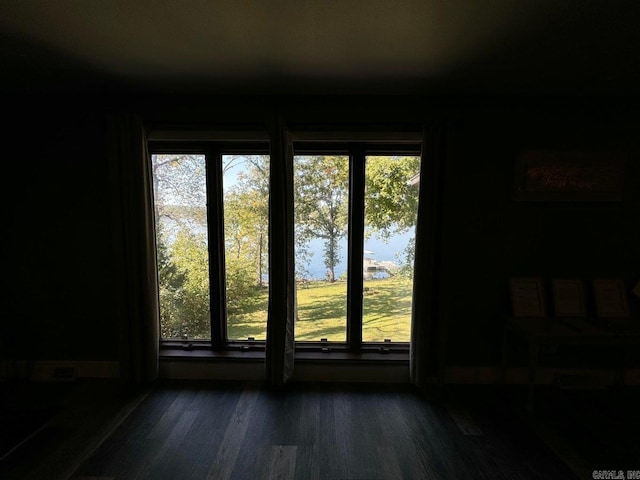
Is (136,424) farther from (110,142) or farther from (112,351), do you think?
(110,142)

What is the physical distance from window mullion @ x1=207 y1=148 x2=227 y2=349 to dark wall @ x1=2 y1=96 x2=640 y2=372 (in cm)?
39

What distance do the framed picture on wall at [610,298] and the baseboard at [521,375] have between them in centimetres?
53

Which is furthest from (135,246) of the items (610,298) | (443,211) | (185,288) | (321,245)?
(610,298)

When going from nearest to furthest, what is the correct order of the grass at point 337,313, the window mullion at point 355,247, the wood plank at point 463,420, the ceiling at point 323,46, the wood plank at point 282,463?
the ceiling at point 323,46 → the wood plank at point 282,463 → the wood plank at point 463,420 → the window mullion at point 355,247 → the grass at point 337,313

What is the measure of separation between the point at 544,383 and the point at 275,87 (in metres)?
3.17

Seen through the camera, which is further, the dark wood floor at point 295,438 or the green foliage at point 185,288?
the green foliage at point 185,288

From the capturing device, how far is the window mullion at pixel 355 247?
240cm

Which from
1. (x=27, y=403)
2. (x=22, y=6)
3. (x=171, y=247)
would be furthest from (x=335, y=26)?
(x=27, y=403)

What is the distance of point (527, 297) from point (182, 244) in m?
2.83

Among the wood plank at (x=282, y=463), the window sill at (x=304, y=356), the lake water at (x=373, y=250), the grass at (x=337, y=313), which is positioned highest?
the lake water at (x=373, y=250)

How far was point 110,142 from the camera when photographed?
2.19 metres

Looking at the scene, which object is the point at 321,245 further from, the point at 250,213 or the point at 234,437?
the point at 234,437

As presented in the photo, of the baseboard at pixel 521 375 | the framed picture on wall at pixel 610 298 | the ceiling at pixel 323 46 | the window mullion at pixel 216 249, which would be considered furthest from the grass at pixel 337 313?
the ceiling at pixel 323 46

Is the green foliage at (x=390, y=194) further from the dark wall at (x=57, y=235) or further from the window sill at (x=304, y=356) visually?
the dark wall at (x=57, y=235)
